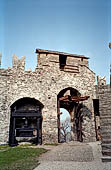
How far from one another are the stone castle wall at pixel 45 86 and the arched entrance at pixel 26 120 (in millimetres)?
335

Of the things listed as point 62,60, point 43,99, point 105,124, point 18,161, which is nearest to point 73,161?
point 105,124

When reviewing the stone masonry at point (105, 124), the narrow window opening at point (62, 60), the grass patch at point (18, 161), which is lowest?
the grass patch at point (18, 161)

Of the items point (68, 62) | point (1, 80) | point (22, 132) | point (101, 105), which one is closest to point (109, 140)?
point (101, 105)

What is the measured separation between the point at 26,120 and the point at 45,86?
2242 mm

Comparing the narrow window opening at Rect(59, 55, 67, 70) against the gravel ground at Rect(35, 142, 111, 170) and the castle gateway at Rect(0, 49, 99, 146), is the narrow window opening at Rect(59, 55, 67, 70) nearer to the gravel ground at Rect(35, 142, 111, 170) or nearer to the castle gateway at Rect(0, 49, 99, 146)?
the castle gateway at Rect(0, 49, 99, 146)

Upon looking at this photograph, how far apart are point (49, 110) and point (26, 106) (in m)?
1.46

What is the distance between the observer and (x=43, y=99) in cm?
952

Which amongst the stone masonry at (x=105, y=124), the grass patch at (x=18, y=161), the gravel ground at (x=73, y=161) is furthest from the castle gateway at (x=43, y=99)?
the gravel ground at (x=73, y=161)

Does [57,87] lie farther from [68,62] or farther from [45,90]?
[68,62]

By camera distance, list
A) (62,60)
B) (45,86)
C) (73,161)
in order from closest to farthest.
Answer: (73,161)
(45,86)
(62,60)

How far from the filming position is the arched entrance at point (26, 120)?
882 cm

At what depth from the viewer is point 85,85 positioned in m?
10.5

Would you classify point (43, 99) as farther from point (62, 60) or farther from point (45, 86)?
point (62, 60)

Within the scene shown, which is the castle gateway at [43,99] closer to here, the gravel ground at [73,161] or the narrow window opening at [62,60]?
the narrow window opening at [62,60]
